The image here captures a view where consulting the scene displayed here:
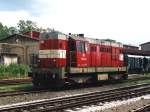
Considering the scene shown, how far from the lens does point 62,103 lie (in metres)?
15.2

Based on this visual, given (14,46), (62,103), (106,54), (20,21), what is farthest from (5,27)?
(62,103)

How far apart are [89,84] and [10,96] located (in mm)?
9460

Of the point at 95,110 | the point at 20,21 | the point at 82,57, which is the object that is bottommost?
the point at 95,110

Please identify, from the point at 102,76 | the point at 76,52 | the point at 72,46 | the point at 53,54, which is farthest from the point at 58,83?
the point at 102,76

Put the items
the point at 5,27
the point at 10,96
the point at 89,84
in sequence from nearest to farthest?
the point at 10,96
the point at 89,84
the point at 5,27

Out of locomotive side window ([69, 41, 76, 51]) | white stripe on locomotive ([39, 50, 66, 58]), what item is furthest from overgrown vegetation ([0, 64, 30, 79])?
locomotive side window ([69, 41, 76, 51])

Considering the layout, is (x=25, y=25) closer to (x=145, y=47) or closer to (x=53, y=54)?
(x=145, y=47)

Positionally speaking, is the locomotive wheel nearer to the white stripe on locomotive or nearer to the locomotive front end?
the locomotive front end

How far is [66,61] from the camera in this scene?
22094 mm

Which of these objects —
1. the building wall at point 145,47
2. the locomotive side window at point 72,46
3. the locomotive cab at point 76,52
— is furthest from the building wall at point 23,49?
the building wall at point 145,47

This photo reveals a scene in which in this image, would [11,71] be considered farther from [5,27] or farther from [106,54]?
[5,27]

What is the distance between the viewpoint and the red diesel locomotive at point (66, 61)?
21.3m

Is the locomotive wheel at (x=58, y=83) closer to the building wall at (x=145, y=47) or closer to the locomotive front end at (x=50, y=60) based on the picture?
the locomotive front end at (x=50, y=60)

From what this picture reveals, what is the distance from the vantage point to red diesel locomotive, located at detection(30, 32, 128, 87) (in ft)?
69.9
